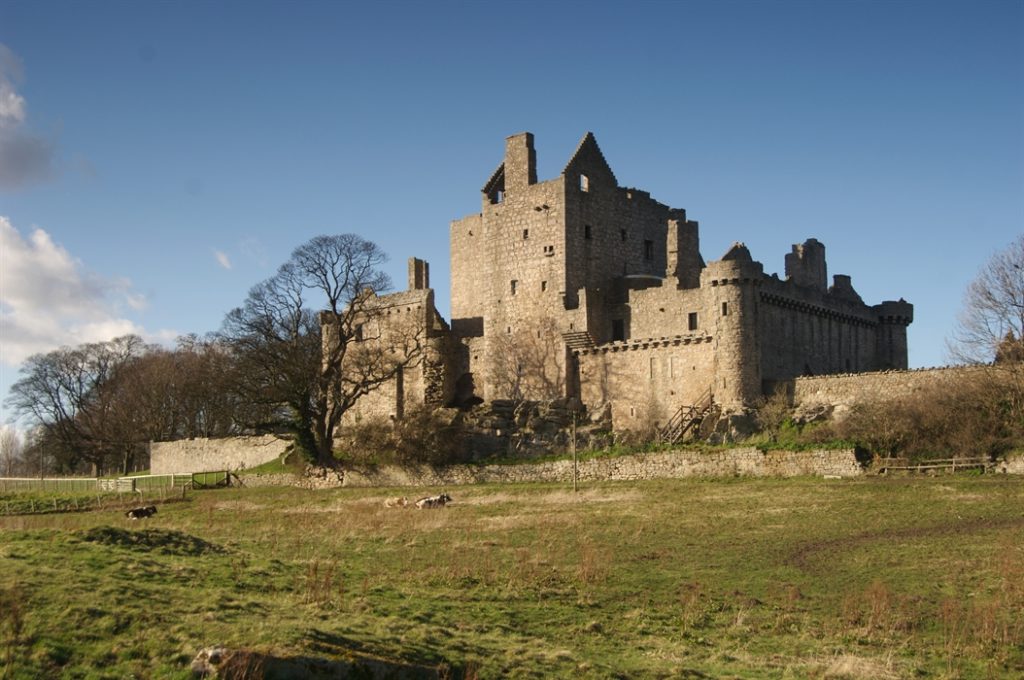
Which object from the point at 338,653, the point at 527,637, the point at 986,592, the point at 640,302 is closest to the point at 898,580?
the point at 986,592

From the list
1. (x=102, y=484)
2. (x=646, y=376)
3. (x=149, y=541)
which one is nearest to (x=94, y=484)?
(x=102, y=484)

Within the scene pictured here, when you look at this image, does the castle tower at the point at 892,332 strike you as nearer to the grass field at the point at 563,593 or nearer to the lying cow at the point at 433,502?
the grass field at the point at 563,593

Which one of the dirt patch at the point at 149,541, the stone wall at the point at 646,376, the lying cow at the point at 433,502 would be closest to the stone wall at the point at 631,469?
the stone wall at the point at 646,376

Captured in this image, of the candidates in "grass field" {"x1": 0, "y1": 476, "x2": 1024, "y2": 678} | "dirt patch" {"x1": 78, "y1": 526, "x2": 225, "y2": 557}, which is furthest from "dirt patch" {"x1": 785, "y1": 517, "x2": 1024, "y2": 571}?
"dirt patch" {"x1": 78, "y1": 526, "x2": 225, "y2": 557}

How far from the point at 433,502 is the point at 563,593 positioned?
18192 mm

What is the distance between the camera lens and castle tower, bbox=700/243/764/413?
150ft

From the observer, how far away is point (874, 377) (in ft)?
144

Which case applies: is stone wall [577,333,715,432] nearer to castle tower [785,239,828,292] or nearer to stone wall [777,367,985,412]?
stone wall [777,367,985,412]

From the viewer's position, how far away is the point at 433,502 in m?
37.8

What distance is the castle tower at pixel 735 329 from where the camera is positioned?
150 ft

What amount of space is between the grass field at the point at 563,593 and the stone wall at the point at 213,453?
33247 mm

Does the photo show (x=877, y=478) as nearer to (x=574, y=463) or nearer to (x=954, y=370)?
(x=954, y=370)

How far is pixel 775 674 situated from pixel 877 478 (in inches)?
887

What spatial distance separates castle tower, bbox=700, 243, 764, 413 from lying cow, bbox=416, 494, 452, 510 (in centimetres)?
1340
